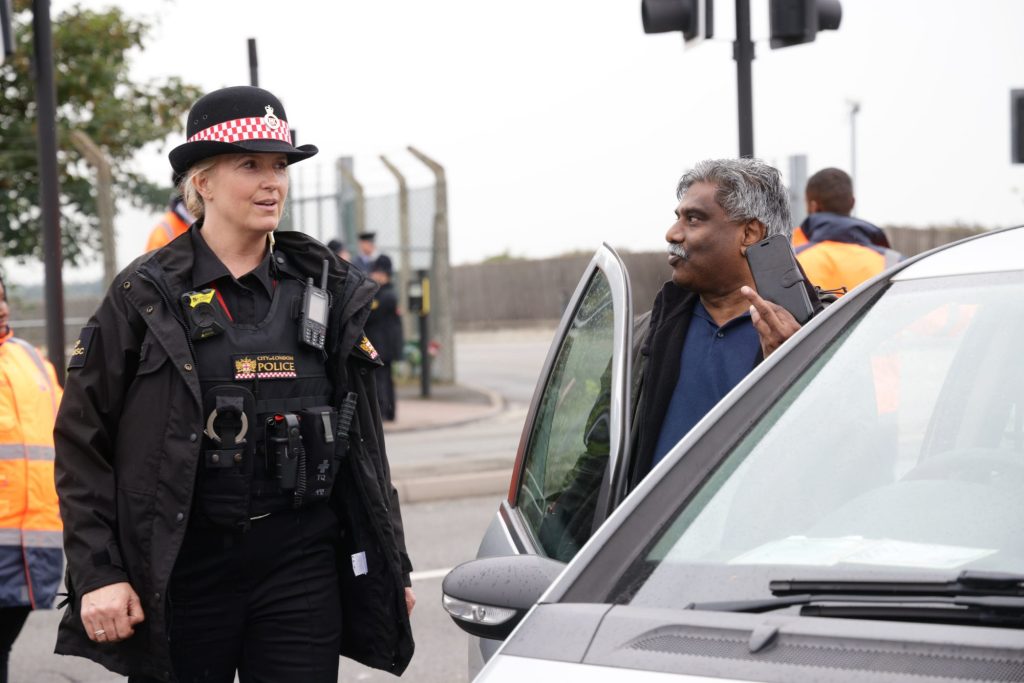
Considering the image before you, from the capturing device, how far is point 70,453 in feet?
10.0

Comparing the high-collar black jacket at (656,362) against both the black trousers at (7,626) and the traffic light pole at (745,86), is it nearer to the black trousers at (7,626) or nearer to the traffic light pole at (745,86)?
the black trousers at (7,626)

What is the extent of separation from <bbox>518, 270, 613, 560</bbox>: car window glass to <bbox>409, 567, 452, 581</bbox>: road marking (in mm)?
4014

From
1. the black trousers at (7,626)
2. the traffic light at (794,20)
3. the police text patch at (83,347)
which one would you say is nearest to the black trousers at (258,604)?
the police text patch at (83,347)

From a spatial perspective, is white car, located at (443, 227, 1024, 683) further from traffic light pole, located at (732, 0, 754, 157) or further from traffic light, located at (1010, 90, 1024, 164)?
traffic light, located at (1010, 90, 1024, 164)

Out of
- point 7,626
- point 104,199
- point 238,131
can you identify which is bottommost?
point 7,626

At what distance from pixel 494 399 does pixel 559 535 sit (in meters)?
15.0

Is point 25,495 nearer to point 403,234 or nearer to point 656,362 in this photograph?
point 656,362

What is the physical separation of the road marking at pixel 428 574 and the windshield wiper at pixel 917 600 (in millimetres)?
5355

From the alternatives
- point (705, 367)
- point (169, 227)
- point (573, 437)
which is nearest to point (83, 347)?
point (573, 437)

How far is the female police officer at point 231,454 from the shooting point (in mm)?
3021

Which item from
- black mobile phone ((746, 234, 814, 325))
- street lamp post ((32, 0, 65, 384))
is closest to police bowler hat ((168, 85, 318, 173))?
black mobile phone ((746, 234, 814, 325))

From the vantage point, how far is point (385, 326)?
557 inches

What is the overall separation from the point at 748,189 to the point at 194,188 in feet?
4.50

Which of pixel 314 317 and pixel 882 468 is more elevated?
pixel 314 317
